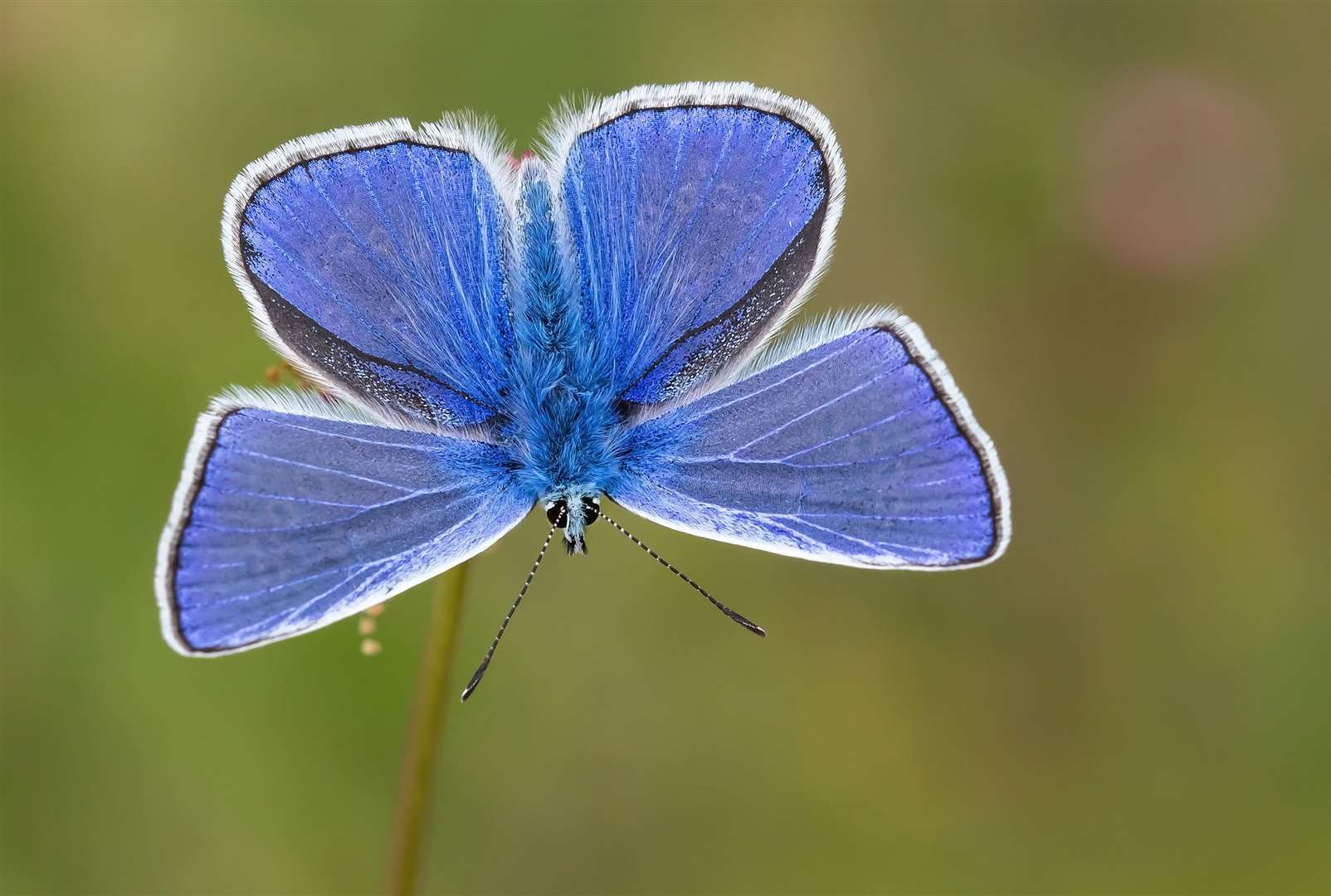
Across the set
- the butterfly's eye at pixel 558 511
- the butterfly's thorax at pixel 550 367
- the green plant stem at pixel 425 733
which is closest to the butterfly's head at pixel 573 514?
the butterfly's eye at pixel 558 511

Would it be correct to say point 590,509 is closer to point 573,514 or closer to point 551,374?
point 573,514

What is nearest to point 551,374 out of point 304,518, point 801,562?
point 304,518

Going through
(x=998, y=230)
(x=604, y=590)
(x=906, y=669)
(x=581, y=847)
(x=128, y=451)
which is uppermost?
(x=998, y=230)

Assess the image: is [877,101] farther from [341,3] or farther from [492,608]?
[492,608]

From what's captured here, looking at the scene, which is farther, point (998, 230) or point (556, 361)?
point (998, 230)

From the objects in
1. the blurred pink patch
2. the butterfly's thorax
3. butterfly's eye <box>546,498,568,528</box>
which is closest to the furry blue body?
the butterfly's thorax

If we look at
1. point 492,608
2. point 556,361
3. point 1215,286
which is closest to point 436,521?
point 556,361
